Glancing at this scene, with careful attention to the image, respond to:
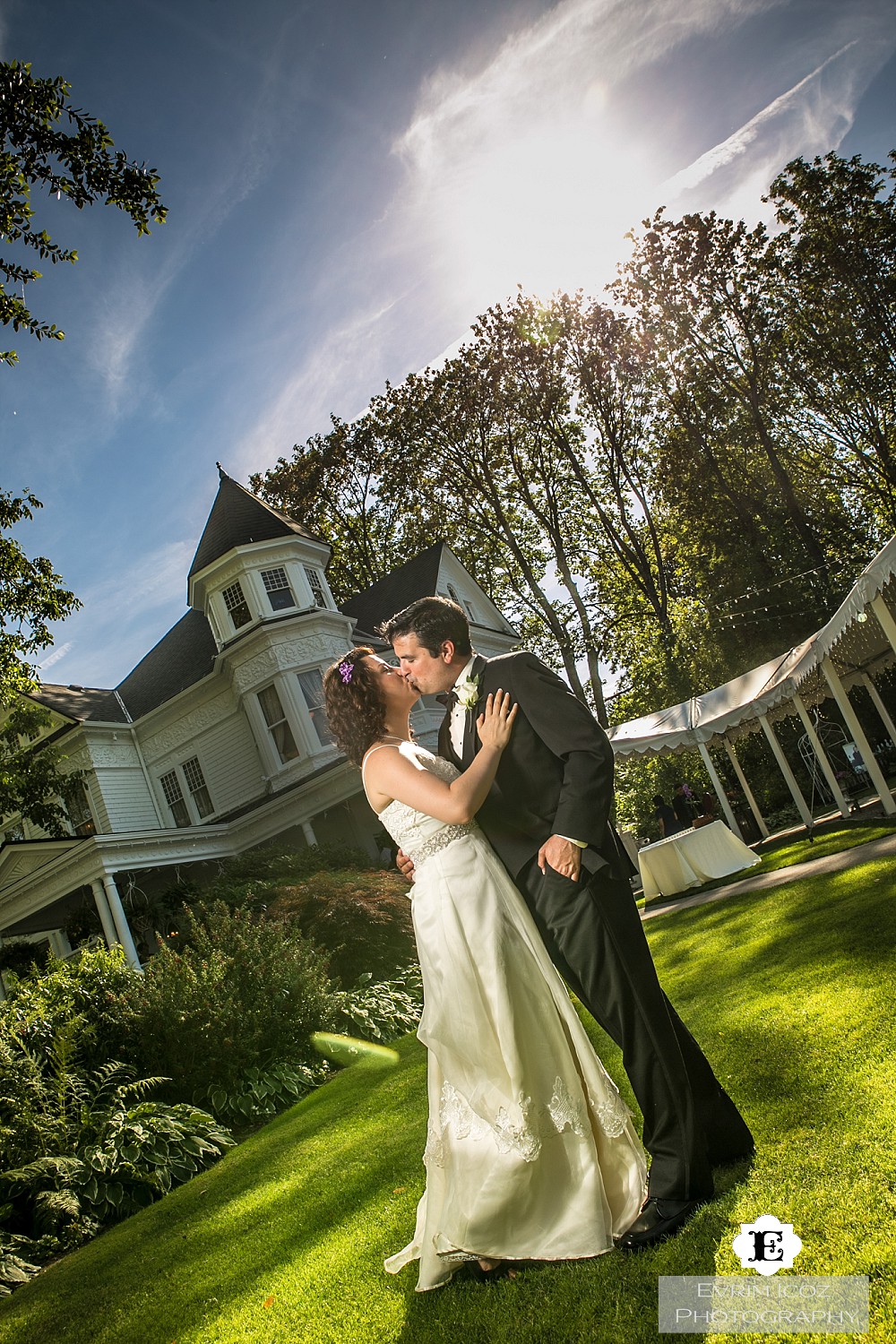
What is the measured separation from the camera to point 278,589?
25.1 metres

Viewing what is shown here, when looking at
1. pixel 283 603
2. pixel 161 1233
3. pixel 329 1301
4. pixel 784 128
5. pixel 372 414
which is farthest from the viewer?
pixel 372 414

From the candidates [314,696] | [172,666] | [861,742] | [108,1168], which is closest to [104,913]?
[314,696]

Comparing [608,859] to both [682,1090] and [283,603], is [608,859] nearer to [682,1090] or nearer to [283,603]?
[682,1090]

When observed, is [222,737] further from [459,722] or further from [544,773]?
[544,773]

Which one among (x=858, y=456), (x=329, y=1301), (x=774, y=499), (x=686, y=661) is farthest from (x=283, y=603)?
(x=329, y=1301)

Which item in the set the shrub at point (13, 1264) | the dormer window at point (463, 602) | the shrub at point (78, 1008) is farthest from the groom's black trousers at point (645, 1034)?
the dormer window at point (463, 602)

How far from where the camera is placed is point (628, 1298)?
2527 mm

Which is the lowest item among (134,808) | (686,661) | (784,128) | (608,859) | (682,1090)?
(682,1090)

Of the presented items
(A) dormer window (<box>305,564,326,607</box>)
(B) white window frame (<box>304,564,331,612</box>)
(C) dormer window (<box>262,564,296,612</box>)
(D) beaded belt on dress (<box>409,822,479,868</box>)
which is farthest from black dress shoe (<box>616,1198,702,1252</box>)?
(A) dormer window (<box>305,564,326,607</box>)

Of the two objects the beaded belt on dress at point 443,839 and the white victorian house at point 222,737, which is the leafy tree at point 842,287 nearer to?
the white victorian house at point 222,737

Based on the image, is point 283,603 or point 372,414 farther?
point 372,414

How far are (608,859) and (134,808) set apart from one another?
24.8 metres

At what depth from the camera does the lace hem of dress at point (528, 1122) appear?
117 inches

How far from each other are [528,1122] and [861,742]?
36.2ft
